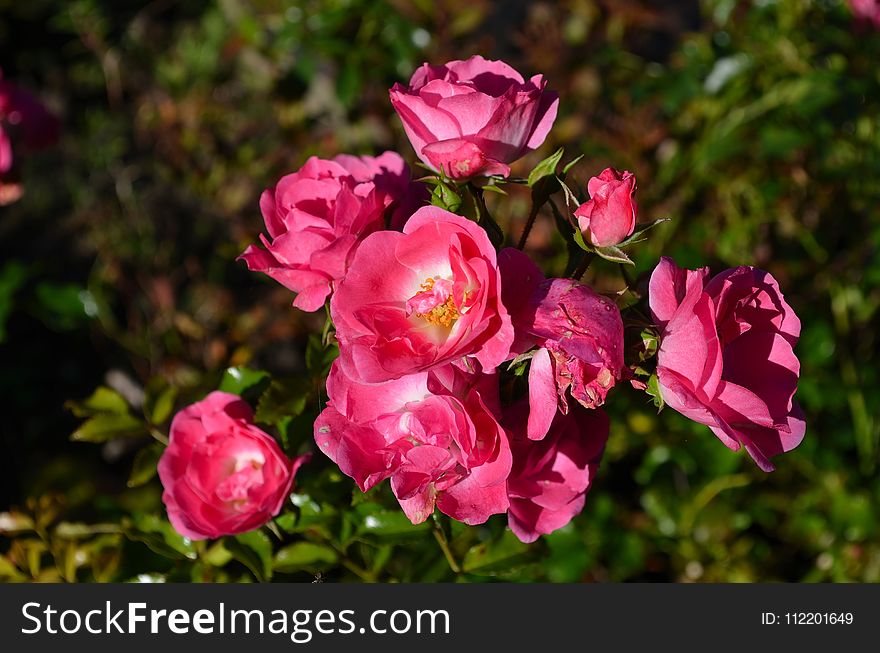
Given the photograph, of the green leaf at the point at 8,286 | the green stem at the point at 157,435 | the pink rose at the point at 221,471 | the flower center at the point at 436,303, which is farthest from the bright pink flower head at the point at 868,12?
the green leaf at the point at 8,286

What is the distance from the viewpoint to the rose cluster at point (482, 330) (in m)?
Answer: 0.64

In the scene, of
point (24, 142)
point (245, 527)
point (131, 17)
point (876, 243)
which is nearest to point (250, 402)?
point (245, 527)

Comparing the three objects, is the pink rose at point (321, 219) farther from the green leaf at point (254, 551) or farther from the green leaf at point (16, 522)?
the green leaf at point (16, 522)

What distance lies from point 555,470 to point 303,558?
366 millimetres

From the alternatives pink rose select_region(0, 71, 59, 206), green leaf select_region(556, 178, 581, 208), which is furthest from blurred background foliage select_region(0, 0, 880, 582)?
pink rose select_region(0, 71, 59, 206)

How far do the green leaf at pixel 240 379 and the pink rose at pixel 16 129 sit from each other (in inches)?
31.8

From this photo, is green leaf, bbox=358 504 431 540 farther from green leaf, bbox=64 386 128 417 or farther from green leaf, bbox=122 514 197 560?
green leaf, bbox=64 386 128 417

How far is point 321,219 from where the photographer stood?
755mm

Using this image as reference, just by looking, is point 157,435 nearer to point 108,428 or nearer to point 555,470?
point 108,428

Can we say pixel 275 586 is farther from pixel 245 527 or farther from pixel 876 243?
pixel 876 243

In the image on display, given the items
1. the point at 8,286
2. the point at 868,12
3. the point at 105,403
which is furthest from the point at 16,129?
the point at 868,12

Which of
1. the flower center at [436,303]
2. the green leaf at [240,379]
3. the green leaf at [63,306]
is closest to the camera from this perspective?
the flower center at [436,303]

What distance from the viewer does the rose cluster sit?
0.64 metres

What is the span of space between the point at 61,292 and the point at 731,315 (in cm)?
145
